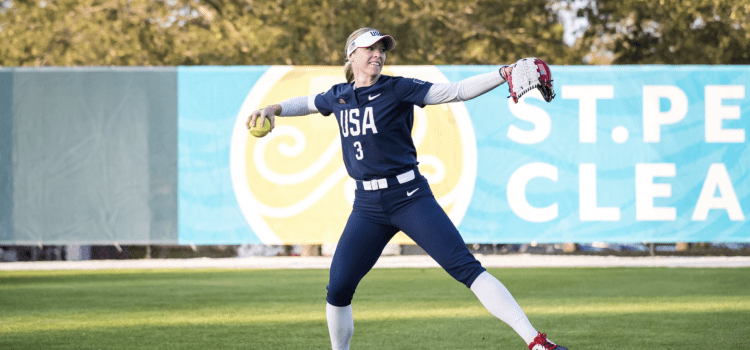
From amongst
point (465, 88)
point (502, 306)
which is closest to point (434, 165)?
point (465, 88)

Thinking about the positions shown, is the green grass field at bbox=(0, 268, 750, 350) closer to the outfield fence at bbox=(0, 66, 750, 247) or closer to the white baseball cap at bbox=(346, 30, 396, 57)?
the outfield fence at bbox=(0, 66, 750, 247)

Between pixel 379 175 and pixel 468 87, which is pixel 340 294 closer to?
pixel 379 175

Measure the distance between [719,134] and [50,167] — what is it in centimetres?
976

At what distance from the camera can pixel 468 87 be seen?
464cm

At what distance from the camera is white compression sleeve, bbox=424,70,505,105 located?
15.0 feet

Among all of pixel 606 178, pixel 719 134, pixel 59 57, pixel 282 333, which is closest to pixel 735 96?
pixel 719 134

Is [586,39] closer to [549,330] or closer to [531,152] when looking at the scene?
[531,152]

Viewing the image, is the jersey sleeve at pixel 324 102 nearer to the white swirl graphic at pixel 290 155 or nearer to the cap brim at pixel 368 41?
the cap brim at pixel 368 41

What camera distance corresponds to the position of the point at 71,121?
1317 centimetres

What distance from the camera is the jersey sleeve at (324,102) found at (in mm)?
5258

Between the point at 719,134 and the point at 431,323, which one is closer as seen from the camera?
the point at 431,323

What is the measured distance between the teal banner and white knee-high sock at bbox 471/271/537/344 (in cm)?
840

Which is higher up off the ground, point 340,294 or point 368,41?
point 368,41

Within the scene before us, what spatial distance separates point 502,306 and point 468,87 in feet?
3.71
